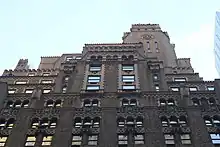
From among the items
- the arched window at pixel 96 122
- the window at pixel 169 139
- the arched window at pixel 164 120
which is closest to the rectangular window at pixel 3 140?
the arched window at pixel 96 122

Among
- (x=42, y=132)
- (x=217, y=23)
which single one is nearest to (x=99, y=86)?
(x=42, y=132)

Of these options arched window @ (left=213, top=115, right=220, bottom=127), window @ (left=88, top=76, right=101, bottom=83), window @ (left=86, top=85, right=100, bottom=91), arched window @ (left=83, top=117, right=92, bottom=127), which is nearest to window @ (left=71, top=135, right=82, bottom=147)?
arched window @ (left=83, top=117, right=92, bottom=127)

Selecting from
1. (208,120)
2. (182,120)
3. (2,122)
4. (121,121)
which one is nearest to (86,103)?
(121,121)

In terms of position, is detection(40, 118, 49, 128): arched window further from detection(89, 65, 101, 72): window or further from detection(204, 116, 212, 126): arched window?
detection(204, 116, 212, 126): arched window

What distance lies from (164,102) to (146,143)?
10.0m

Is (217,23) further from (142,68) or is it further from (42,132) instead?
(42,132)

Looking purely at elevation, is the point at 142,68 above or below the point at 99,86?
above

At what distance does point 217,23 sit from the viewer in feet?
366

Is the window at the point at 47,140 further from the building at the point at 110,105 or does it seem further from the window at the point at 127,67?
the window at the point at 127,67

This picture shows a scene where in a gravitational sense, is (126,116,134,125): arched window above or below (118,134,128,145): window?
above

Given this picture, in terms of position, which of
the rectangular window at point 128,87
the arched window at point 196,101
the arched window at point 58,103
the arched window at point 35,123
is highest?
the rectangular window at point 128,87

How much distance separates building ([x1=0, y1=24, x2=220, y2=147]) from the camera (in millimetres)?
46188

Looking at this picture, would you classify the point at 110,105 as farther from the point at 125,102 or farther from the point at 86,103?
the point at 86,103

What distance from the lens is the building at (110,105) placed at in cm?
4619
